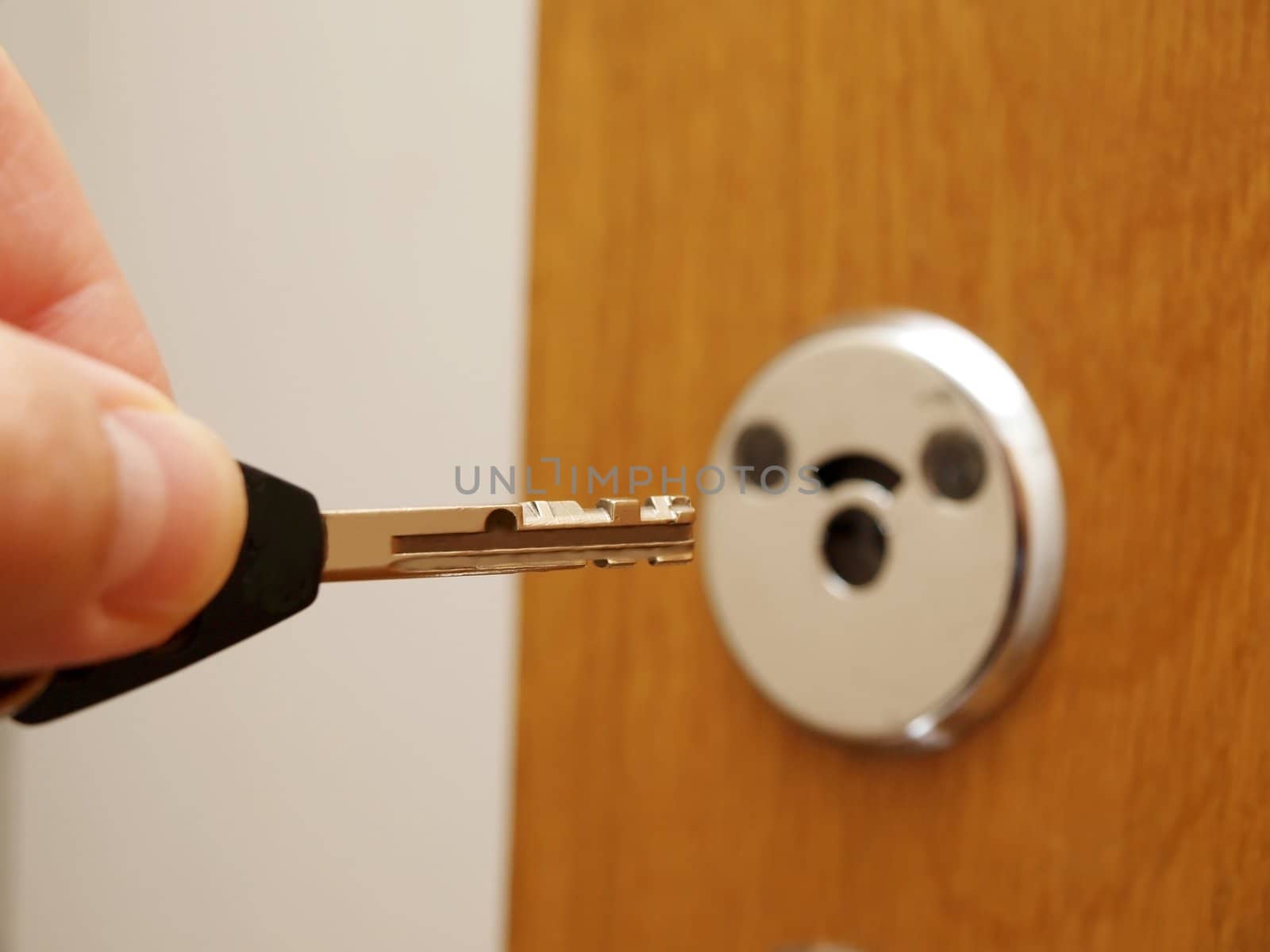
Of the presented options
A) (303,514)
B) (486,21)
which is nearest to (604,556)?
(303,514)

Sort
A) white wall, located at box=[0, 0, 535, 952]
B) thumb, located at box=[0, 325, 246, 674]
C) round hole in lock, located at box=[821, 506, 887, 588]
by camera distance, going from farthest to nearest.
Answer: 1. white wall, located at box=[0, 0, 535, 952]
2. round hole in lock, located at box=[821, 506, 887, 588]
3. thumb, located at box=[0, 325, 246, 674]

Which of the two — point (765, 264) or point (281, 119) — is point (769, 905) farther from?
point (281, 119)

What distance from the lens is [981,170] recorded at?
22 cm

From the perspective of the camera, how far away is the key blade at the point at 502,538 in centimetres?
17

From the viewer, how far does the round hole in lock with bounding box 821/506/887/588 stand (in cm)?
23

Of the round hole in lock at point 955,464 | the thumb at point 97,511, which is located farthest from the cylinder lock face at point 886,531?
the thumb at point 97,511

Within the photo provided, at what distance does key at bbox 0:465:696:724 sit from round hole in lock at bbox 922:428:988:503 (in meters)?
0.07

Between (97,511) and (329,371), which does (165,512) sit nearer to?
(97,511)

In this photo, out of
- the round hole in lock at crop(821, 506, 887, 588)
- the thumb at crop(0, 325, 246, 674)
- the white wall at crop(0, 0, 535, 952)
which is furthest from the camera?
the white wall at crop(0, 0, 535, 952)

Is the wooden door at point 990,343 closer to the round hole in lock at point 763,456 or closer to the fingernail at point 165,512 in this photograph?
the round hole in lock at point 763,456

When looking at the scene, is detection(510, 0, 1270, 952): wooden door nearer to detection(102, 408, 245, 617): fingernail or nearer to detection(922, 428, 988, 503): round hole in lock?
detection(922, 428, 988, 503): round hole in lock

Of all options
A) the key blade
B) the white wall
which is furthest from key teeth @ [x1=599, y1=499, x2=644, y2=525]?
the white wall

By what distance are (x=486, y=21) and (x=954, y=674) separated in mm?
322

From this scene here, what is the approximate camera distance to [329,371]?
481 millimetres
